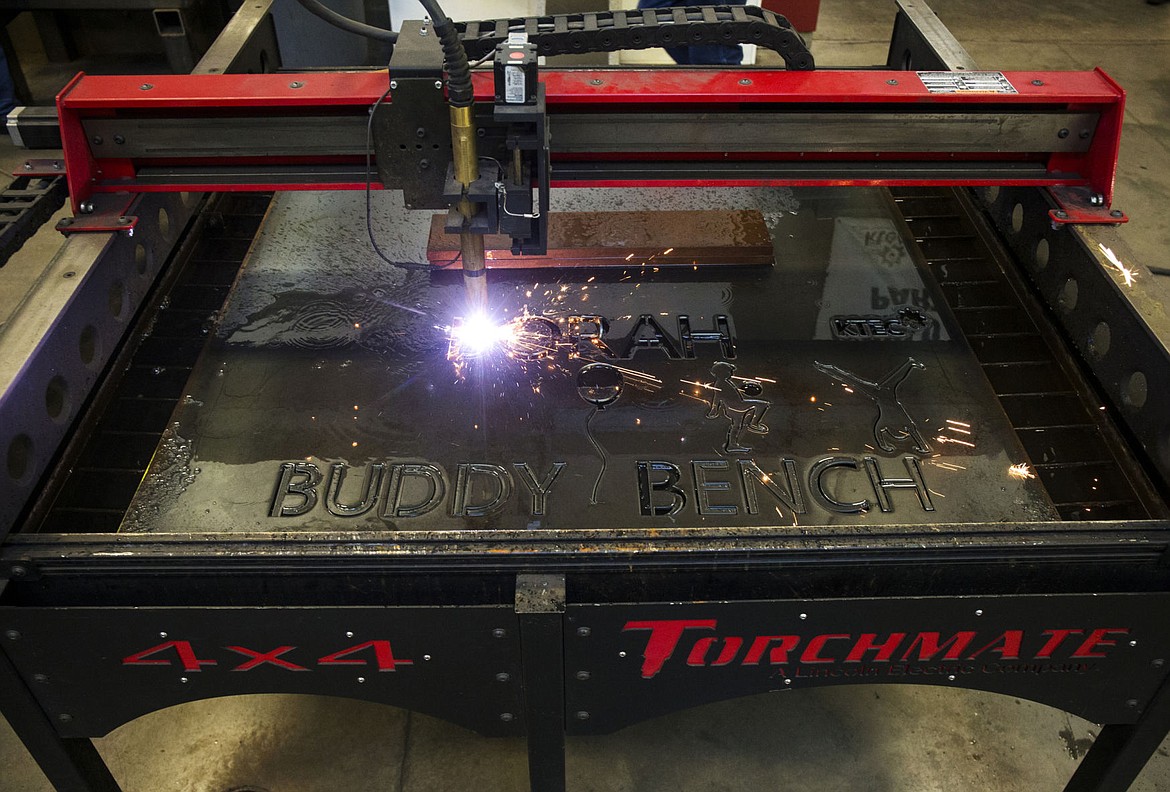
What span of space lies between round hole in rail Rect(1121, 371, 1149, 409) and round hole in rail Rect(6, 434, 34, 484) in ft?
5.95

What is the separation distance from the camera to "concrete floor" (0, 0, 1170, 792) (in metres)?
2.01

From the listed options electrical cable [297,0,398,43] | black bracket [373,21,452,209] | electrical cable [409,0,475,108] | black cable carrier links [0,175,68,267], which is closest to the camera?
electrical cable [409,0,475,108]

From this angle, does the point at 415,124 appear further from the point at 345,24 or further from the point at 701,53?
the point at 701,53

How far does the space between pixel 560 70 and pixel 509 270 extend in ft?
1.54

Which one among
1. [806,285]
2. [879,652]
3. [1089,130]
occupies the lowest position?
[879,652]

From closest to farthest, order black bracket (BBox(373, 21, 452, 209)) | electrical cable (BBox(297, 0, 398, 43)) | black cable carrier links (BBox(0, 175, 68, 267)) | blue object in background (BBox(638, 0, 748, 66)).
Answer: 1. black bracket (BBox(373, 21, 452, 209))
2. black cable carrier links (BBox(0, 175, 68, 267))
3. electrical cable (BBox(297, 0, 398, 43))
4. blue object in background (BBox(638, 0, 748, 66))

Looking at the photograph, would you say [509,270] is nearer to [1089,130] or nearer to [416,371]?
[416,371]

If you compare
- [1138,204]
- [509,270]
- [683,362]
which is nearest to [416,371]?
[509,270]

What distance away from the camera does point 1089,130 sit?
5.95 feet

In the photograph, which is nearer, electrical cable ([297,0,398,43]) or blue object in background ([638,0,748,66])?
electrical cable ([297,0,398,43])

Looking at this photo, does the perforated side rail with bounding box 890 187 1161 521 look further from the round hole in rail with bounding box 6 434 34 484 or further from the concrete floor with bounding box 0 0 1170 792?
the round hole in rail with bounding box 6 434 34 484

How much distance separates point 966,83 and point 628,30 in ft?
2.18

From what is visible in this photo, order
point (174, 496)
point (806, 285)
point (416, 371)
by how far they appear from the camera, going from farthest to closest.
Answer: point (806, 285) → point (416, 371) → point (174, 496)

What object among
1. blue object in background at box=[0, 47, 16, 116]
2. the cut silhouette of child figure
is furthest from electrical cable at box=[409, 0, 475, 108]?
blue object in background at box=[0, 47, 16, 116]
